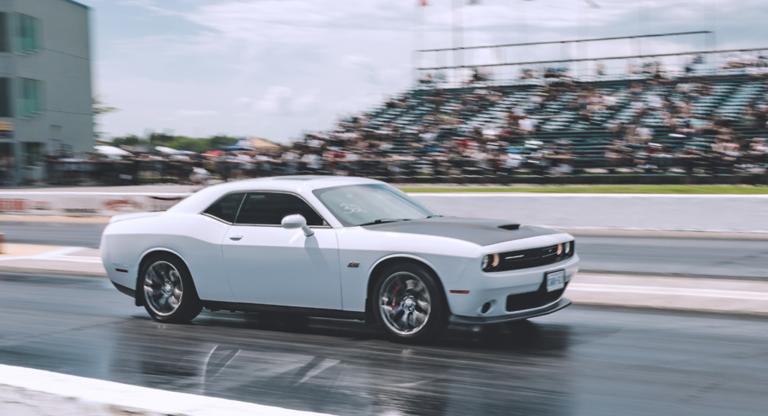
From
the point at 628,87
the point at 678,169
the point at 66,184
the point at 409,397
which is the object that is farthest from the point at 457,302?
the point at 66,184

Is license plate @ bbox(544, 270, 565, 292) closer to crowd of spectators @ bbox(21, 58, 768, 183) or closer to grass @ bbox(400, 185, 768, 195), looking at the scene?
grass @ bbox(400, 185, 768, 195)

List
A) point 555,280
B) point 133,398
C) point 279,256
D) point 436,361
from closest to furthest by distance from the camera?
point 133,398
point 436,361
point 555,280
point 279,256

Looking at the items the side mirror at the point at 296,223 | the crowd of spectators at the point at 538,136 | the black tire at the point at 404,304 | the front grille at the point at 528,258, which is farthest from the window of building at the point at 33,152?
the front grille at the point at 528,258

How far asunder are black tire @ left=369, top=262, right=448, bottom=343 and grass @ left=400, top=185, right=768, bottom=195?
19.2 m

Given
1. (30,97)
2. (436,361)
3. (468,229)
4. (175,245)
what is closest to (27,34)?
(30,97)

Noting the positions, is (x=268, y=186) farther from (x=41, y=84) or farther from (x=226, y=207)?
(x=41, y=84)

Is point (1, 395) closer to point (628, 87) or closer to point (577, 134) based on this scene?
point (577, 134)

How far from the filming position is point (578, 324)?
27.1 feet

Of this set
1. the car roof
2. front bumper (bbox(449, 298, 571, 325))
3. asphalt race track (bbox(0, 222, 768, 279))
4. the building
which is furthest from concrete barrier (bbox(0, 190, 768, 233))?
the building

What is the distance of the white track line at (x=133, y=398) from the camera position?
320 cm

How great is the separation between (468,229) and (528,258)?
22.0 inches

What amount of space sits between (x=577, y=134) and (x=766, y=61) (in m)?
7.87

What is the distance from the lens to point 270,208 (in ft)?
27.1

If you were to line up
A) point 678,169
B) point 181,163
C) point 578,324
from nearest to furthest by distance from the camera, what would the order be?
1. point 578,324
2. point 678,169
3. point 181,163
